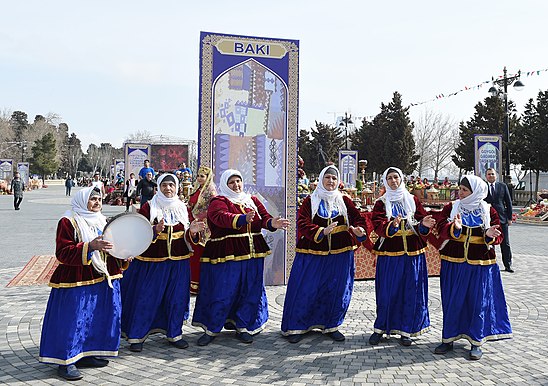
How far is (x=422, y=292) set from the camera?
5.11 meters

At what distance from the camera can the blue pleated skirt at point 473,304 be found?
15.6 feet

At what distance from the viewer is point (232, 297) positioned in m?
5.13

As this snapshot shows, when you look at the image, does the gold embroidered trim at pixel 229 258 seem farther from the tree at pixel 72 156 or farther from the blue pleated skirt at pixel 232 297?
the tree at pixel 72 156

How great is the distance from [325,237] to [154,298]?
1.79 meters

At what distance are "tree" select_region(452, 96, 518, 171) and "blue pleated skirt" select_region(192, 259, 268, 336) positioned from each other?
3295cm

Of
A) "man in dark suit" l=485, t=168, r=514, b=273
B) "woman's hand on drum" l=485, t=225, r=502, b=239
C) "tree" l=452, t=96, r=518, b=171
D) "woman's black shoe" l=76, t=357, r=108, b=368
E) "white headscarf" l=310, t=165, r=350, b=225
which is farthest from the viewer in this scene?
"tree" l=452, t=96, r=518, b=171

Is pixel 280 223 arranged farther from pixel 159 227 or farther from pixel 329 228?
pixel 159 227

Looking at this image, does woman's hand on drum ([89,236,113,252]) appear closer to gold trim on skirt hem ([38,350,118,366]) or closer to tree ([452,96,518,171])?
gold trim on skirt hem ([38,350,118,366])

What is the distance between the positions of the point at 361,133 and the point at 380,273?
152 feet

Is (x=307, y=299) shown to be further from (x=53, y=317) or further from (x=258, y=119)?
(x=258, y=119)

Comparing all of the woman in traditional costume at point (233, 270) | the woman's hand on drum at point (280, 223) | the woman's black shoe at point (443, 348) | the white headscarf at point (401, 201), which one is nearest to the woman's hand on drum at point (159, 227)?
the woman in traditional costume at point (233, 270)

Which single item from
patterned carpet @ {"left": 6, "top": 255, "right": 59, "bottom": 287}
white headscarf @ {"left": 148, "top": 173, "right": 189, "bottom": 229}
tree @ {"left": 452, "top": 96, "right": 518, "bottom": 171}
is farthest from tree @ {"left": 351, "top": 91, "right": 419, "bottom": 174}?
white headscarf @ {"left": 148, "top": 173, "right": 189, "bottom": 229}

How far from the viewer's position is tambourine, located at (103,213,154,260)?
424cm

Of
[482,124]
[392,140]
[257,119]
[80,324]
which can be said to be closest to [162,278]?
[80,324]
